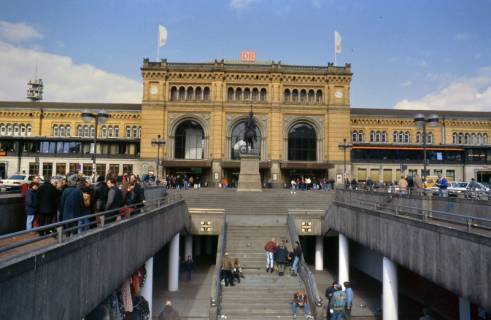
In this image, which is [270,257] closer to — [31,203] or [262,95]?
[31,203]

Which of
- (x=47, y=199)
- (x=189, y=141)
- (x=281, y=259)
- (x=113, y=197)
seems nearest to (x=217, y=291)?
(x=281, y=259)

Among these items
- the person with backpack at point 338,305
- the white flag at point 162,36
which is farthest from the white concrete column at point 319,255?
the white flag at point 162,36

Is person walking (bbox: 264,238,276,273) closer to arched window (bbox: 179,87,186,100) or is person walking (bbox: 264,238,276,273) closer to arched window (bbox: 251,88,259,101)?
arched window (bbox: 251,88,259,101)

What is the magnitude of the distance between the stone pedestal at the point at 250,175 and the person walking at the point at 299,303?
1985 cm

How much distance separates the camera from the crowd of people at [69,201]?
9.89 metres

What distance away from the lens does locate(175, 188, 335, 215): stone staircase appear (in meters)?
31.0

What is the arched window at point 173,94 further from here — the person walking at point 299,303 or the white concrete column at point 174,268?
the person walking at point 299,303

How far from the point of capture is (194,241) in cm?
3575

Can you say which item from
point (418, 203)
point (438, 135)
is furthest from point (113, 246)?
point (438, 135)

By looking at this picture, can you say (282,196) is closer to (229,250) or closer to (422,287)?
(229,250)

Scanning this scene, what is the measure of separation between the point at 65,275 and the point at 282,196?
27231mm

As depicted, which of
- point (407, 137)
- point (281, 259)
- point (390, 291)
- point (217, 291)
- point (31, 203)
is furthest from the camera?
point (407, 137)

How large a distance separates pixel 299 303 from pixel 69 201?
11162mm

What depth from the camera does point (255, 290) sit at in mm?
18734
